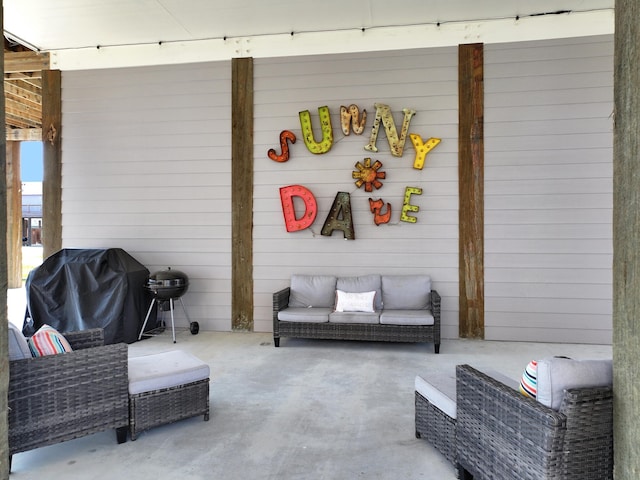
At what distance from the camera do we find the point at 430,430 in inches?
101

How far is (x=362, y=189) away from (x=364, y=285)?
122cm

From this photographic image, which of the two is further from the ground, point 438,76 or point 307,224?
point 438,76

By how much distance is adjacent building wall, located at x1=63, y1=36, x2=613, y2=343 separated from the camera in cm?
518

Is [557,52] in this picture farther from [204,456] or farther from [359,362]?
[204,456]

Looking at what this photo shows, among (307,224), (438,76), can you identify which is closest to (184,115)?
(307,224)

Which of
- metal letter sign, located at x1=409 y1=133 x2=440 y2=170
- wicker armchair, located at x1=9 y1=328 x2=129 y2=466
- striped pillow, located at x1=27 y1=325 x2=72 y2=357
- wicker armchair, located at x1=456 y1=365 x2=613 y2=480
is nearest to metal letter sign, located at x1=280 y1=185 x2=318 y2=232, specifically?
metal letter sign, located at x1=409 y1=133 x2=440 y2=170

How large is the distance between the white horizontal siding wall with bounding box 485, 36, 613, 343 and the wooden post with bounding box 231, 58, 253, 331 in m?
3.00

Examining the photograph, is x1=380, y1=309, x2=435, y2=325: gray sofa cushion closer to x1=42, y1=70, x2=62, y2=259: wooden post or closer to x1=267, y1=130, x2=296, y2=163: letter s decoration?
x1=267, y1=130, x2=296, y2=163: letter s decoration

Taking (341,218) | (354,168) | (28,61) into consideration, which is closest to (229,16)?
(354,168)

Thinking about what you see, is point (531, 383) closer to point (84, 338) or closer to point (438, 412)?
point (438, 412)

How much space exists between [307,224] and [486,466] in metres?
3.87

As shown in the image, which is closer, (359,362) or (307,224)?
(359,362)

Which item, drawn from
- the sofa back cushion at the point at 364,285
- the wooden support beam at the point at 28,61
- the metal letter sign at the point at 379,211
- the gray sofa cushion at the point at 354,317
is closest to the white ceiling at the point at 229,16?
the wooden support beam at the point at 28,61

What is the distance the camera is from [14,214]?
962 centimetres
